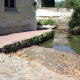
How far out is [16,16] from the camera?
76.6ft

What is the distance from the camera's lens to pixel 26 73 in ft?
30.1

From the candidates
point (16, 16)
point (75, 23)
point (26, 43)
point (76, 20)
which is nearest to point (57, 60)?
point (26, 43)

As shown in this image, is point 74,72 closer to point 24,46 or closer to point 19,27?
point 24,46

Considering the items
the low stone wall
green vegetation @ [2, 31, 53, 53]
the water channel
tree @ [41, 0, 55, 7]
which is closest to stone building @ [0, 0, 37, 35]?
green vegetation @ [2, 31, 53, 53]

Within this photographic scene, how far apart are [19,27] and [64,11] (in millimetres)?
13839

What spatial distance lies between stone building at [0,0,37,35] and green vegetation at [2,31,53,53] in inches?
129

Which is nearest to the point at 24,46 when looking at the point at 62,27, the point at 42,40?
the point at 42,40

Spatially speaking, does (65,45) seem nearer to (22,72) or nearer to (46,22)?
(22,72)

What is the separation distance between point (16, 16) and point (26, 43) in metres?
7.07

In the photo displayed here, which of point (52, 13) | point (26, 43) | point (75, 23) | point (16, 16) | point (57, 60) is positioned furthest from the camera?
point (52, 13)

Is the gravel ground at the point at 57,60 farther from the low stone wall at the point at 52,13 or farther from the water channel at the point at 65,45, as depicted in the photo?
the low stone wall at the point at 52,13

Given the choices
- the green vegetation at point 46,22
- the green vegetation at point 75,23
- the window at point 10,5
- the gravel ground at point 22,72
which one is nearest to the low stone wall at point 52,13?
the green vegetation at point 46,22

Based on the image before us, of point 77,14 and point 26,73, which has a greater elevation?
point 77,14

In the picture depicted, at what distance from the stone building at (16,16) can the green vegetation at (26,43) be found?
10.8 ft
